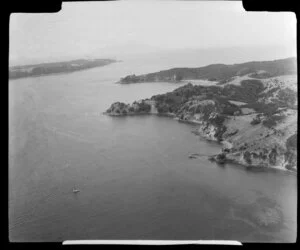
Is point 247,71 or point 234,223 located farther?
point 247,71

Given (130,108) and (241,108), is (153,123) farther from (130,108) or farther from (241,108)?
(241,108)

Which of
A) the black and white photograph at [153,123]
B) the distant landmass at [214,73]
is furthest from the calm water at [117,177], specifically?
the distant landmass at [214,73]

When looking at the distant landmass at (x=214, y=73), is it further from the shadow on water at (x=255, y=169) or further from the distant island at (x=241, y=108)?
the shadow on water at (x=255, y=169)

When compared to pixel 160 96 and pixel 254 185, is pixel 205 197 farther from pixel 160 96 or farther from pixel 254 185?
pixel 160 96

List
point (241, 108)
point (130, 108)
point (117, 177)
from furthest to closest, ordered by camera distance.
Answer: point (130, 108), point (241, 108), point (117, 177)

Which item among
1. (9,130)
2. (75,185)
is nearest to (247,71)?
(75,185)

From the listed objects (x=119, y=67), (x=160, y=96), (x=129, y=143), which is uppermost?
(x=119, y=67)

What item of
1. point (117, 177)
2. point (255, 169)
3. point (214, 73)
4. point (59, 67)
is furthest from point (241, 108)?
point (59, 67)

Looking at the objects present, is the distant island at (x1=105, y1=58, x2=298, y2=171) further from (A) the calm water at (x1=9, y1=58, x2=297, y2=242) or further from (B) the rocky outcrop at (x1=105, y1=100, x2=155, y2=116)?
(A) the calm water at (x1=9, y1=58, x2=297, y2=242)
